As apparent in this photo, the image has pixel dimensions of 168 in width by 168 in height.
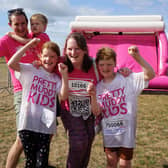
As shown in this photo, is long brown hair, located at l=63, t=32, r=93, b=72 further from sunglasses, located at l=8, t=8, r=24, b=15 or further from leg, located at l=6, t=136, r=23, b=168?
leg, located at l=6, t=136, r=23, b=168

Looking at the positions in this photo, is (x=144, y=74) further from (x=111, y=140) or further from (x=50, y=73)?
(x=50, y=73)

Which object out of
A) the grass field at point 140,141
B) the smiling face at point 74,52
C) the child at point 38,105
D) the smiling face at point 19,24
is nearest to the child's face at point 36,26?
the smiling face at point 19,24

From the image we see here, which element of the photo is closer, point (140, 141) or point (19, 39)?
point (19, 39)

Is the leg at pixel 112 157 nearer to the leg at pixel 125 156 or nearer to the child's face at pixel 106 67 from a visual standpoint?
the leg at pixel 125 156

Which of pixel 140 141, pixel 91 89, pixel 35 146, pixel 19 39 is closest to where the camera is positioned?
pixel 91 89

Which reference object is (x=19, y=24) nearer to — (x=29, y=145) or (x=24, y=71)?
(x=24, y=71)

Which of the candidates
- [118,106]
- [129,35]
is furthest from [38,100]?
[129,35]

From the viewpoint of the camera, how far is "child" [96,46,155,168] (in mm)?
1856

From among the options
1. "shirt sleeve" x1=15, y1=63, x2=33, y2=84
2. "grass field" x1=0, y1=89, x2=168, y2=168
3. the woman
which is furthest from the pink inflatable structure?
"shirt sleeve" x1=15, y1=63, x2=33, y2=84

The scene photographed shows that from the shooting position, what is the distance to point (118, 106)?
1867 mm

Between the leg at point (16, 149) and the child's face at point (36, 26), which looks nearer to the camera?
the leg at point (16, 149)

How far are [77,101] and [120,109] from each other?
324 mm

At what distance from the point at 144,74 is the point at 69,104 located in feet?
1.97

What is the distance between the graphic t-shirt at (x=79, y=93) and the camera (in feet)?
6.23
